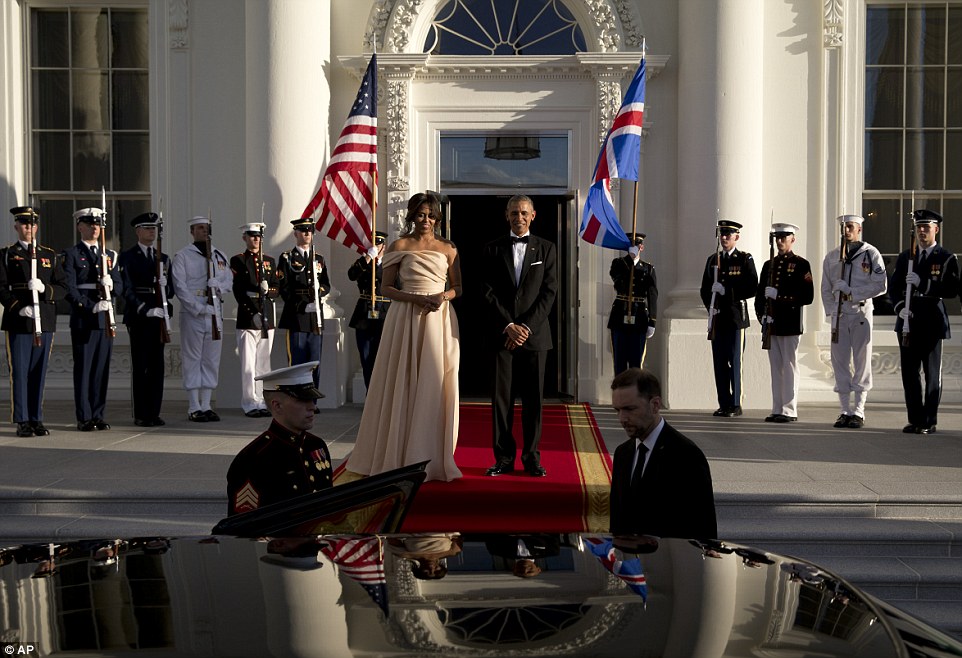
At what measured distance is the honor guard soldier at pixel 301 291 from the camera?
438 inches

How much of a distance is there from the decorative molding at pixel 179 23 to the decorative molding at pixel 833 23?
7.19 m

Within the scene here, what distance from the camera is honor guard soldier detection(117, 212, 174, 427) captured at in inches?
408

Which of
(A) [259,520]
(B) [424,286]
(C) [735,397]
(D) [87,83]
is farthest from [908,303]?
(D) [87,83]

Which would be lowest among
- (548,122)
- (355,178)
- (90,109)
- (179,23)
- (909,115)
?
(355,178)

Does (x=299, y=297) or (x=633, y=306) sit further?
(x=633, y=306)

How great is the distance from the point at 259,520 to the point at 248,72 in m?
10.1

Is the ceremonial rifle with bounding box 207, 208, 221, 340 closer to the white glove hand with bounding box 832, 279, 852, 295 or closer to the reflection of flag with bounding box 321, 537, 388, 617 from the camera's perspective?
the white glove hand with bounding box 832, 279, 852, 295

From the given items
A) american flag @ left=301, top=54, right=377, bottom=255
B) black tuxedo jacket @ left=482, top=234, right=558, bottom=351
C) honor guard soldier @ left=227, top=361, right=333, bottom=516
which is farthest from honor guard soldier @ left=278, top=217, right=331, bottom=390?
honor guard soldier @ left=227, top=361, right=333, bottom=516

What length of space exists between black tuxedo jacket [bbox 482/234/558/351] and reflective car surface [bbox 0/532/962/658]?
16.1ft

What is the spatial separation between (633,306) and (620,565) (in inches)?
366

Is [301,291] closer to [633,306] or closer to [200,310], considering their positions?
[200,310]

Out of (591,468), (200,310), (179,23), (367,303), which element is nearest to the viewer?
(591,468)

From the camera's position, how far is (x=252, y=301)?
35.9 ft

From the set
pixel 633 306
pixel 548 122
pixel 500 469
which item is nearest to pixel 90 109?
pixel 548 122
